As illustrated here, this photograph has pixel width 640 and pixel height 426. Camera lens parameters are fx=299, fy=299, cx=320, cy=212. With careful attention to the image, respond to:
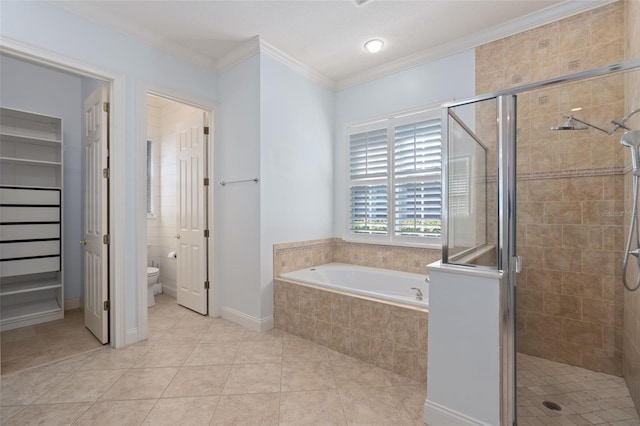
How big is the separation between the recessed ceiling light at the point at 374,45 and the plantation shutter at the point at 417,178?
0.79 metres

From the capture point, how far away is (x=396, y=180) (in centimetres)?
328

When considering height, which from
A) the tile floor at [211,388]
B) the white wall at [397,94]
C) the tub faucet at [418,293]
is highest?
the white wall at [397,94]

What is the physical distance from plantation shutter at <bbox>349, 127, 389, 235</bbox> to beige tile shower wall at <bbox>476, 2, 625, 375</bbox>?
1.76 meters

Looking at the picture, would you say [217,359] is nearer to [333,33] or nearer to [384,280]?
[384,280]

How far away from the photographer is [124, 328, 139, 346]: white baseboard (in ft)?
8.37

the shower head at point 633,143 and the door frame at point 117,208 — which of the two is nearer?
the shower head at point 633,143

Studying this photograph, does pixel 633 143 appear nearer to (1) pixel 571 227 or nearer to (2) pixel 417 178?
(1) pixel 571 227

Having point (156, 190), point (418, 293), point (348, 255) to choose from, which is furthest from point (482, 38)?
point (156, 190)

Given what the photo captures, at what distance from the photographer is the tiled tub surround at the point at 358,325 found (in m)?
2.07

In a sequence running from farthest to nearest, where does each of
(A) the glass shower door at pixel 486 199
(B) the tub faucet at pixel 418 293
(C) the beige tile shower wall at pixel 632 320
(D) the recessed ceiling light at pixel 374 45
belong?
1. (D) the recessed ceiling light at pixel 374 45
2. (B) the tub faucet at pixel 418 293
3. (A) the glass shower door at pixel 486 199
4. (C) the beige tile shower wall at pixel 632 320

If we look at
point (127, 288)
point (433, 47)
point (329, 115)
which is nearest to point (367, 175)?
point (329, 115)

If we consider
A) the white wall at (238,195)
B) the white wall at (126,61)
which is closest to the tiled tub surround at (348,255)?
the white wall at (238,195)

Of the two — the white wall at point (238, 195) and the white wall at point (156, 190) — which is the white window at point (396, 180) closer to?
the white wall at point (238, 195)

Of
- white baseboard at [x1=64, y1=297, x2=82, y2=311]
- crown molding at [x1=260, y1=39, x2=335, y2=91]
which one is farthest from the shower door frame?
white baseboard at [x1=64, y1=297, x2=82, y2=311]
